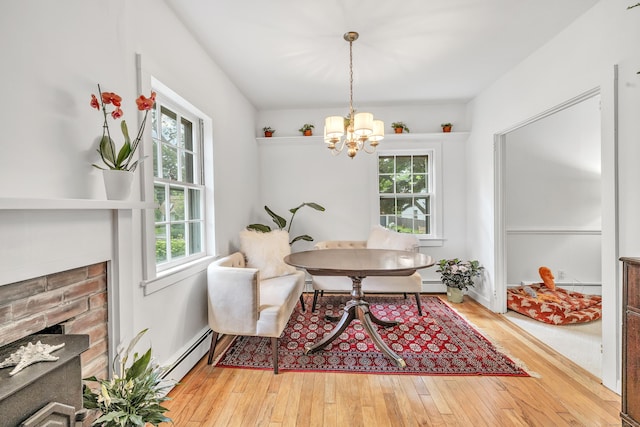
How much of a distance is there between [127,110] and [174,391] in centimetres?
181

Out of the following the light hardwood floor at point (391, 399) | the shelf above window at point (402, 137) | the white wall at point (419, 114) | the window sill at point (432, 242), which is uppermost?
the white wall at point (419, 114)

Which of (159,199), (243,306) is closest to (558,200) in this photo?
(243,306)

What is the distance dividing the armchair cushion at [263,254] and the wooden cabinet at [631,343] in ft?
8.15

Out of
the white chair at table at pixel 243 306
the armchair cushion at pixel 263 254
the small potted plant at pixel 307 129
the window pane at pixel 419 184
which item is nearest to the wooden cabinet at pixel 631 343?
the white chair at table at pixel 243 306

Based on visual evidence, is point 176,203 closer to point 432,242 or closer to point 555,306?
point 432,242

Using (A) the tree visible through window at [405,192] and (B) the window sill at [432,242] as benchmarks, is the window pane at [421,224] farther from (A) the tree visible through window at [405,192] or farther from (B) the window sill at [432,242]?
(B) the window sill at [432,242]

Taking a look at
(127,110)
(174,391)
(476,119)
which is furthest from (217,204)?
(476,119)

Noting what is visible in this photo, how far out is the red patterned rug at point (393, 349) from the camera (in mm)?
2225

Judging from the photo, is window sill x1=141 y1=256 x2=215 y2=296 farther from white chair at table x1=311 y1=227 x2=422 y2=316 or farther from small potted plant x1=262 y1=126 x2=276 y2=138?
small potted plant x1=262 y1=126 x2=276 y2=138

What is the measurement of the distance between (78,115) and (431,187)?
4.03 metres

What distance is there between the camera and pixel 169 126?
7.67 ft

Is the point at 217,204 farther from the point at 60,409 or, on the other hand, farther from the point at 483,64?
the point at 483,64

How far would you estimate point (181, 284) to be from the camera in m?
2.20

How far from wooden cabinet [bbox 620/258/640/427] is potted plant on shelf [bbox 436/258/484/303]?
6.76 ft
